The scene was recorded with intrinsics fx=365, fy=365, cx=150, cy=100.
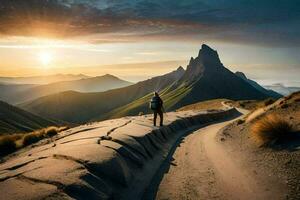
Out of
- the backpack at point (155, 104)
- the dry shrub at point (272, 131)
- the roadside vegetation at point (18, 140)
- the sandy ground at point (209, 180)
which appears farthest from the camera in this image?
the backpack at point (155, 104)

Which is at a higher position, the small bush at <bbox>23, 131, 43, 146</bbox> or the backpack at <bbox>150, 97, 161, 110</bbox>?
the backpack at <bbox>150, 97, 161, 110</bbox>

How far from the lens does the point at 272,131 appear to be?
15922 millimetres

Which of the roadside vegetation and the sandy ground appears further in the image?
the roadside vegetation

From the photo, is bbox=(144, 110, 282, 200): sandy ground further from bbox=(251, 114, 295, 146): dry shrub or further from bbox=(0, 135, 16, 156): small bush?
bbox=(0, 135, 16, 156): small bush

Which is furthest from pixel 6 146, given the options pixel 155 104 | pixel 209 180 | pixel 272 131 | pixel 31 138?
pixel 272 131

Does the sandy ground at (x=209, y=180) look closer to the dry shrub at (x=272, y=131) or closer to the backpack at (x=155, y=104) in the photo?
the dry shrub at (x=272, y=131)

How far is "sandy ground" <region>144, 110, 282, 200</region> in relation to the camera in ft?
33.5

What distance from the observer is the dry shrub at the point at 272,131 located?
15.4 m

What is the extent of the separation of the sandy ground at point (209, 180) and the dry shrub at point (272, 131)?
146 centimetres

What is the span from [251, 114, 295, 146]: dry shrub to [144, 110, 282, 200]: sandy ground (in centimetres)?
146

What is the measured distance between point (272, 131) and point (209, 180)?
5564 millimetres

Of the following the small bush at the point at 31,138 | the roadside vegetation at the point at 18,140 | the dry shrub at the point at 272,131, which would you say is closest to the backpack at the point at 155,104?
the roadside vegetation at the point at 18,140

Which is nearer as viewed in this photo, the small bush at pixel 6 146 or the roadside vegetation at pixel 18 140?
the small bush at pixel 6 146

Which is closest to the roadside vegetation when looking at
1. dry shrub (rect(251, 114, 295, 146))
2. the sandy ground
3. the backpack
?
the backpack
